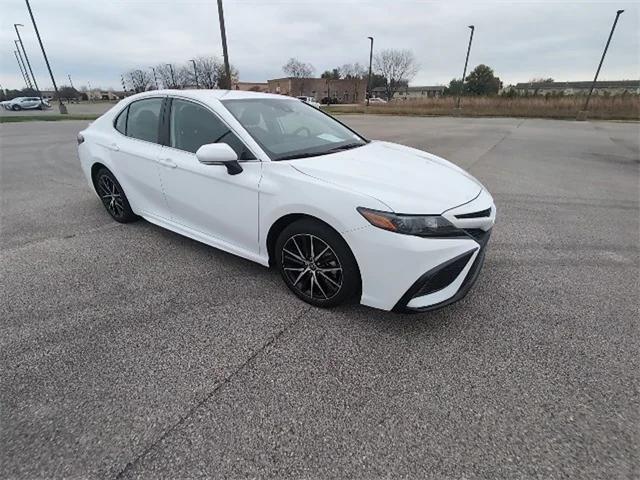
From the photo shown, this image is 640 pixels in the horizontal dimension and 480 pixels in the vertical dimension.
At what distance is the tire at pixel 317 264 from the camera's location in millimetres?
2465

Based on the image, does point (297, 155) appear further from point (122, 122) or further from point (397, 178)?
point (122, 122)

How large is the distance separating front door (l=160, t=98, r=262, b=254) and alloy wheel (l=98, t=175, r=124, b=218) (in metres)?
1.19

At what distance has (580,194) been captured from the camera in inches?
249

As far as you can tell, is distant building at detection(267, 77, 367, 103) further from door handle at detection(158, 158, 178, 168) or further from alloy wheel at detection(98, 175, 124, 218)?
door handle at detection(158, 158, 178, 168)

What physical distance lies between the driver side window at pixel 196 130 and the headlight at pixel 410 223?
112 cm

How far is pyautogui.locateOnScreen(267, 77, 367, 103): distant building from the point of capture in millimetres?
77312

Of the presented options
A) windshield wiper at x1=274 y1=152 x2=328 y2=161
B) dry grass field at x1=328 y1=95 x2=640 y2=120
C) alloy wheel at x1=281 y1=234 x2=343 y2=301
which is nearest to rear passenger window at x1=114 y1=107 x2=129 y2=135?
windshield wiper at x1=274 y1=152 x2=328 y2=161

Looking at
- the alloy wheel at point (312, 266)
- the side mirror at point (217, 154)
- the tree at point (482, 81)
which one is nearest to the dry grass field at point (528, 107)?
the tree at point (482, 81)

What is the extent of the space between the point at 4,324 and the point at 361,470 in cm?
270

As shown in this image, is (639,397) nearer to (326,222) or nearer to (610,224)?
(326,222)

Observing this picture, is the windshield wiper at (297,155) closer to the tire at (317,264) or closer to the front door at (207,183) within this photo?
the front door at (207,183)

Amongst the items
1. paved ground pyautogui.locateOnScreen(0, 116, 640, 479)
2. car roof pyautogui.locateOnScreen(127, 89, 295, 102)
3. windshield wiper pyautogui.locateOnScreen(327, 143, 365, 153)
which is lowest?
paved ground pyautogui.locateOnScreen(0, 116, 640, 479)

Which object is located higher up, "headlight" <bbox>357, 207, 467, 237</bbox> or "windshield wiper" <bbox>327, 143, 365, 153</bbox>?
"windshield wiper" <bbox>327, 143, 365, 153</bbox>

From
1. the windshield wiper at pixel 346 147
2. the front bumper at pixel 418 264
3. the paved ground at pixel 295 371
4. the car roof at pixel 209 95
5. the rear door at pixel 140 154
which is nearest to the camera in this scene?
the paved ground at pixel 295 371
